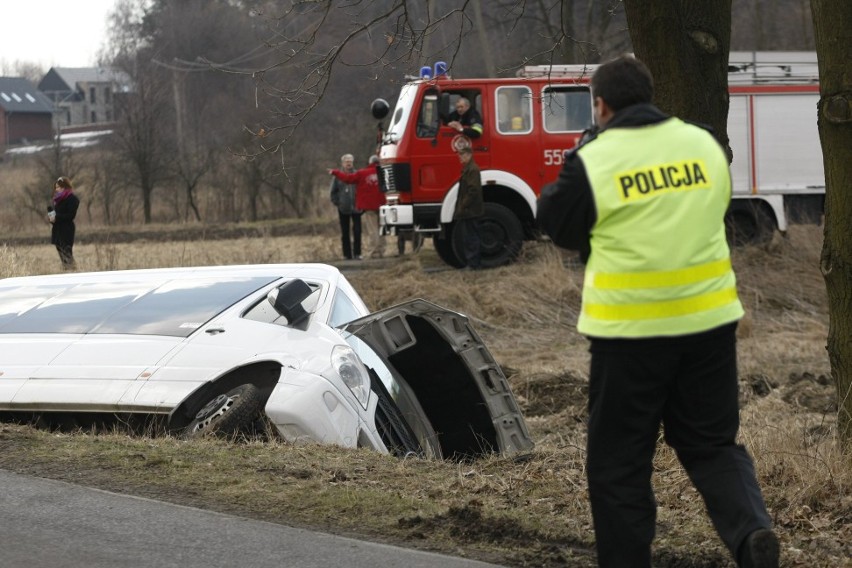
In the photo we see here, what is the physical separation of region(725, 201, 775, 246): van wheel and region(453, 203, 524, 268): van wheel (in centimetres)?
341

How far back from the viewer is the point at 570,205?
3867 millimetres

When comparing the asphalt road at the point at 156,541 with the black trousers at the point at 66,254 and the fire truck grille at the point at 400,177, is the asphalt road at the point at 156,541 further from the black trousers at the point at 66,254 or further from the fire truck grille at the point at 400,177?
the fire truck grille at the point at 400,177

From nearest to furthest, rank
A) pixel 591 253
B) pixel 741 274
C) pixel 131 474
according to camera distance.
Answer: pixel 591 253 → pixel 131 474 → pixel 741 274

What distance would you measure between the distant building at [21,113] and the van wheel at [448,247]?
89.9 m

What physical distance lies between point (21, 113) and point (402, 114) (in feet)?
315

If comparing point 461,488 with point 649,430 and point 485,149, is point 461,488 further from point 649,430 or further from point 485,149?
point 485,149

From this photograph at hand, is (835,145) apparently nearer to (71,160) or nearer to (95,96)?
(71,160)

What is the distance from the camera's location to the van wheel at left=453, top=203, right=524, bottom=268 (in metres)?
19.1

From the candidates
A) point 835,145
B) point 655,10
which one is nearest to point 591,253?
point 835,145

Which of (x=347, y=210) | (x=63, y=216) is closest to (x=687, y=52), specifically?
(x=347, y=210)

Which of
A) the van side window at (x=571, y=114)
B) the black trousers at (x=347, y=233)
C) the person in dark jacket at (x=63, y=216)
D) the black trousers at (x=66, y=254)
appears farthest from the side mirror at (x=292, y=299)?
the black trousers at (x=347, y=233)

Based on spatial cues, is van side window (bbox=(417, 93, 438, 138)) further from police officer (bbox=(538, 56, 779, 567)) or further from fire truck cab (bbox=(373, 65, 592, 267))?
police officer (bbox=(538, 56, 779, 567))

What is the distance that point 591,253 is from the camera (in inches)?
157

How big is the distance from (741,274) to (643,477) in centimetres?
1434
